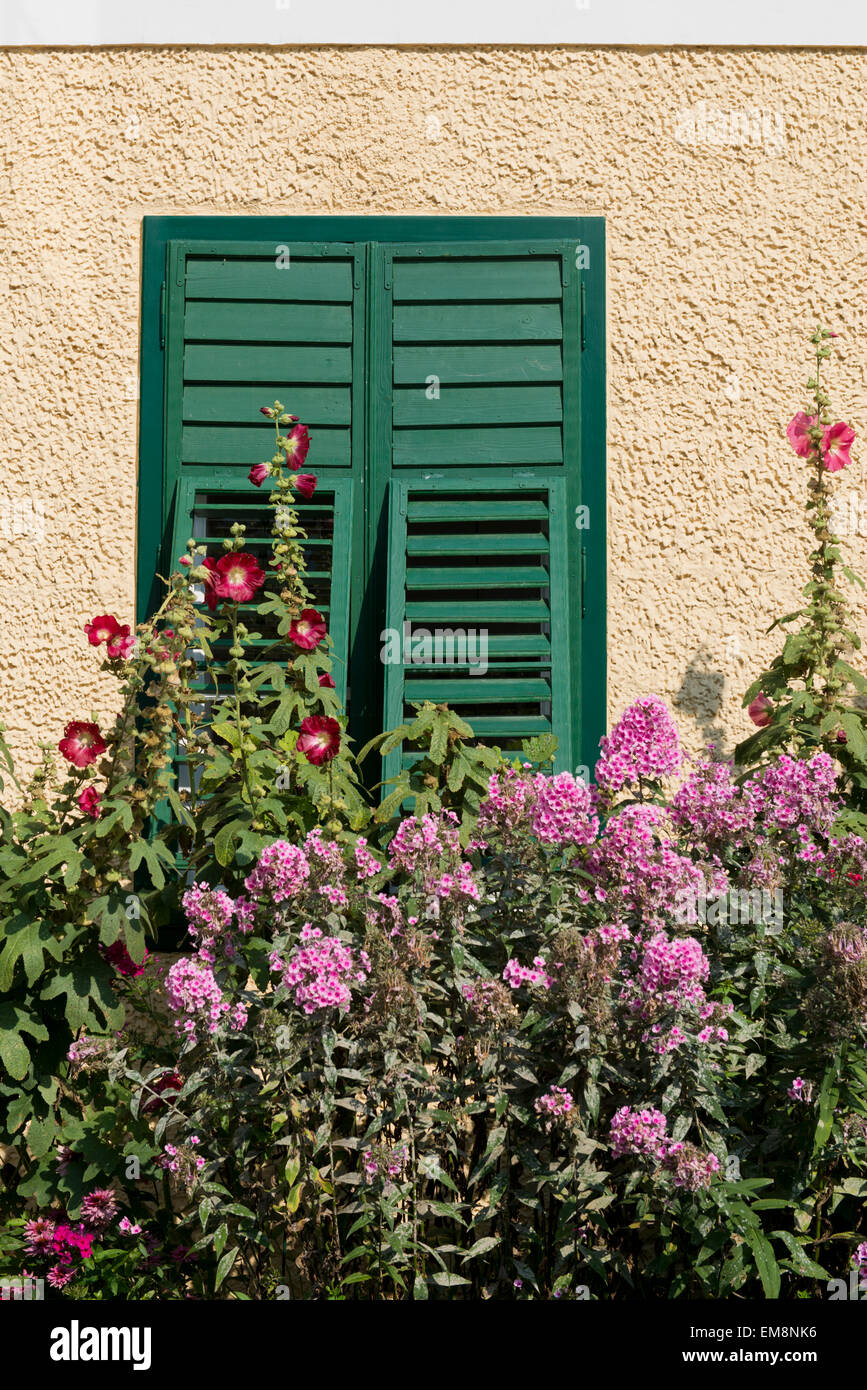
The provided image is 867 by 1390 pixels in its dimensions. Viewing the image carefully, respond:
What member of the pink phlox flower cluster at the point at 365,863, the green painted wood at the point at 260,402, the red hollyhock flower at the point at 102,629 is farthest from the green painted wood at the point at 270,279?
the pink phlox flower cluster at the point at 365,863

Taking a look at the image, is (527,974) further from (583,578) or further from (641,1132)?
(583,578)

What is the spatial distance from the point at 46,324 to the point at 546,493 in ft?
5.03

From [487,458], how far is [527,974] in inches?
66.5

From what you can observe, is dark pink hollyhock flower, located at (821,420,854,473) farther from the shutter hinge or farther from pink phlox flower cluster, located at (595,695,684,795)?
pink phlox flower cluster, located at (595,695,684,795)

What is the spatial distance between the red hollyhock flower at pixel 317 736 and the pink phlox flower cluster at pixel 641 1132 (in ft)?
3.67

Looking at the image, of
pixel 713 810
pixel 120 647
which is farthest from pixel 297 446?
pixel 713 810

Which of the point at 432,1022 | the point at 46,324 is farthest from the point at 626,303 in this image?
the point at 432,1022

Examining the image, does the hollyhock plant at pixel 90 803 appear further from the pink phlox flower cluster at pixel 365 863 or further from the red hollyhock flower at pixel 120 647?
the pink phlox flower cluster at pixel 365 863

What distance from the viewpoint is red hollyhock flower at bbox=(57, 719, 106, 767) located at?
131 inches

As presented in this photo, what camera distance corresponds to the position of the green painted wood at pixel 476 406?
152 inches

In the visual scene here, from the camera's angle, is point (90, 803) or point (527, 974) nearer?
point (527, 974)

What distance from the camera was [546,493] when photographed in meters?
3.81

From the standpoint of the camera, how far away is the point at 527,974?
2.68m

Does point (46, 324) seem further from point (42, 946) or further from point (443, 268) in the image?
point (42, 946)
